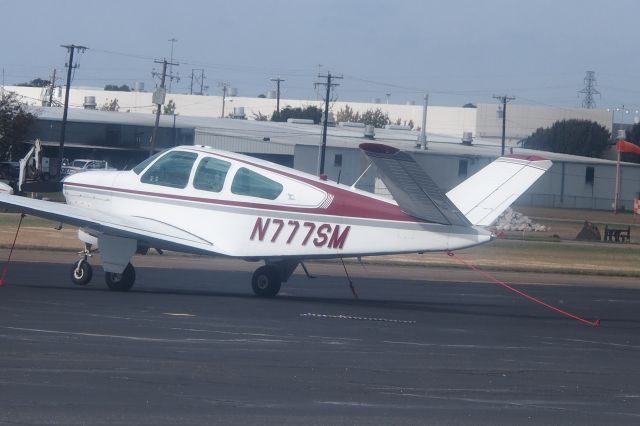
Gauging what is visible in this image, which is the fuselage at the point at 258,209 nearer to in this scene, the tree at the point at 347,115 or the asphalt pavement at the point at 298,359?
the asphalt pavement at the point at 298,359

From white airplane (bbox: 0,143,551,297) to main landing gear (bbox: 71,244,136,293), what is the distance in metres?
0.02

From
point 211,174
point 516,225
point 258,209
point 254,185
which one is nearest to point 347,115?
point 516,225

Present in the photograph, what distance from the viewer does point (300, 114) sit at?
127 meters

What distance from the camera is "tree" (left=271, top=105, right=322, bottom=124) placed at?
12629 cm

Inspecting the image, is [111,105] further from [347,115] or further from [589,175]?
[589,175]

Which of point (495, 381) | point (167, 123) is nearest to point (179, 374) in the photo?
point (495, 381)

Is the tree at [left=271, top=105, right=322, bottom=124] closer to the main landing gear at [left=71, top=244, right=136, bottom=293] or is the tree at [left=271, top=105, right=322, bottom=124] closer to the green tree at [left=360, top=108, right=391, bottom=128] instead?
the green tree at [left=360, top=108, right=391, bottom=128]

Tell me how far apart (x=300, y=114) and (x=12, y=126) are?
52.4 m

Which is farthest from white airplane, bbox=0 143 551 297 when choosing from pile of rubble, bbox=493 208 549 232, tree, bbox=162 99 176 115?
tree, bbox=162 99 176 115

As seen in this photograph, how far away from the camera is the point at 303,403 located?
884cm

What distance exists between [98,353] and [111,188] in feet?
25.6

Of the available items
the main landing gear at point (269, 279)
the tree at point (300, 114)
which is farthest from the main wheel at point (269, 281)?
the tree at point (300, 114)

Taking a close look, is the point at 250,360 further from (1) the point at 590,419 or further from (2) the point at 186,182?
(2) the point at 186,182

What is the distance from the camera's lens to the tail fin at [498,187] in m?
16.5
